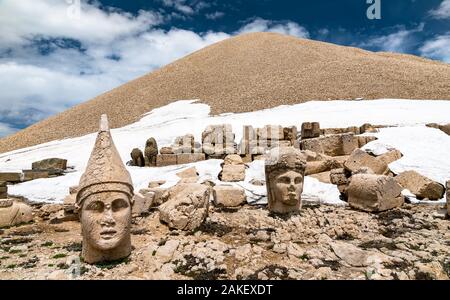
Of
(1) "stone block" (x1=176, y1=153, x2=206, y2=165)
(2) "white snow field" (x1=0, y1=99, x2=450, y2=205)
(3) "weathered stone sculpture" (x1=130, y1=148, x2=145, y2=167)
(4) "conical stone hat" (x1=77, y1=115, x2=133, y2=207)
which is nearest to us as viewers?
(4) "conical stone hat" (x1=77, y1=115, x2=133, y2=207)

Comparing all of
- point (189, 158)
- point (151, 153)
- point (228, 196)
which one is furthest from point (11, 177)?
point (228, 196)

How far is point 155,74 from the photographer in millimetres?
42438

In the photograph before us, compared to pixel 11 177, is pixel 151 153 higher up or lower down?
higher up

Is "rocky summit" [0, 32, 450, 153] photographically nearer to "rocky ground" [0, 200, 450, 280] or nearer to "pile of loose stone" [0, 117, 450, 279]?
"pile of loose stone" [0, 117, 450, 279]

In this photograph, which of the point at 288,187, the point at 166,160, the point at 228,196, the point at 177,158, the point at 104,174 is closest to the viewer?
the point at 104,174

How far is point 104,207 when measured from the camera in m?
5.88

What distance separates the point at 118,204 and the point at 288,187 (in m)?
4.31

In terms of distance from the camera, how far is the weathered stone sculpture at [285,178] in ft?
28.5

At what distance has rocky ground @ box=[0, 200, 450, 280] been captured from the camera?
564 cm

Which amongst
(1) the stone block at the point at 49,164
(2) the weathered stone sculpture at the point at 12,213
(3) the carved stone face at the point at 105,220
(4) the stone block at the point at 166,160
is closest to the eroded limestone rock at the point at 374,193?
(3) the carved stone face at the point at 105,220

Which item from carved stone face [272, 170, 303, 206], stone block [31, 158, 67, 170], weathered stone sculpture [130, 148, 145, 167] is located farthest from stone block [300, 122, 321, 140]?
stone block [31, 158, 67, 170]

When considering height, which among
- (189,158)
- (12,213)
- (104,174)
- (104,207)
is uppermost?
(104,174)

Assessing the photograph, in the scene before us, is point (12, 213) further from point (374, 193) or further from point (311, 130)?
point (311, 130)
